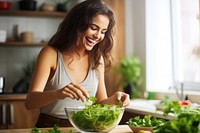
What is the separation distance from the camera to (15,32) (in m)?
4.35

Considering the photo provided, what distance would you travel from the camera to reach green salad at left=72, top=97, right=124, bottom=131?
135cm

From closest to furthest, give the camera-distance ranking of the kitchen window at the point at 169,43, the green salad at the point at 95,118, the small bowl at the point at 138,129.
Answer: the green salad at the point at 95,118 < the small bowl at the point at 138,129 < the kitchen window at the point at 169,43

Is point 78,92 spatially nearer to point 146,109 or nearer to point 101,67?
point 101,67

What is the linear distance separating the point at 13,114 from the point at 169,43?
172cm

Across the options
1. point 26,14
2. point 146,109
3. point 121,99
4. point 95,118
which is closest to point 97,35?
point 121,99

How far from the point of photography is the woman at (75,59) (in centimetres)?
188

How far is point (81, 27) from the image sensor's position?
1939 millimetres

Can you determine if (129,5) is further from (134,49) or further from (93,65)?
(93,65)

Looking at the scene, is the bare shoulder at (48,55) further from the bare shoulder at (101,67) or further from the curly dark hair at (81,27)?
the bare shoulder at (101,67)

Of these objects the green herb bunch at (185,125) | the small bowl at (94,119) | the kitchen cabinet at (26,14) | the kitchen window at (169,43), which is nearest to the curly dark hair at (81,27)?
the small bowl at (94,119)

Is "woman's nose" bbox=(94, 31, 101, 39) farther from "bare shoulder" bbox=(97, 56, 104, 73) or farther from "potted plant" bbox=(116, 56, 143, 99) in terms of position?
"potted plant" bbox=(116, 56, 143, 99)

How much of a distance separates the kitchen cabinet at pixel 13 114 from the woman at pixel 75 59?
5.82 feet

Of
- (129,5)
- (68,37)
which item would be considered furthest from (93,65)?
(129,5)

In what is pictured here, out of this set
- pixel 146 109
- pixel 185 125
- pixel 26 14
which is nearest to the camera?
pixel 185 125
